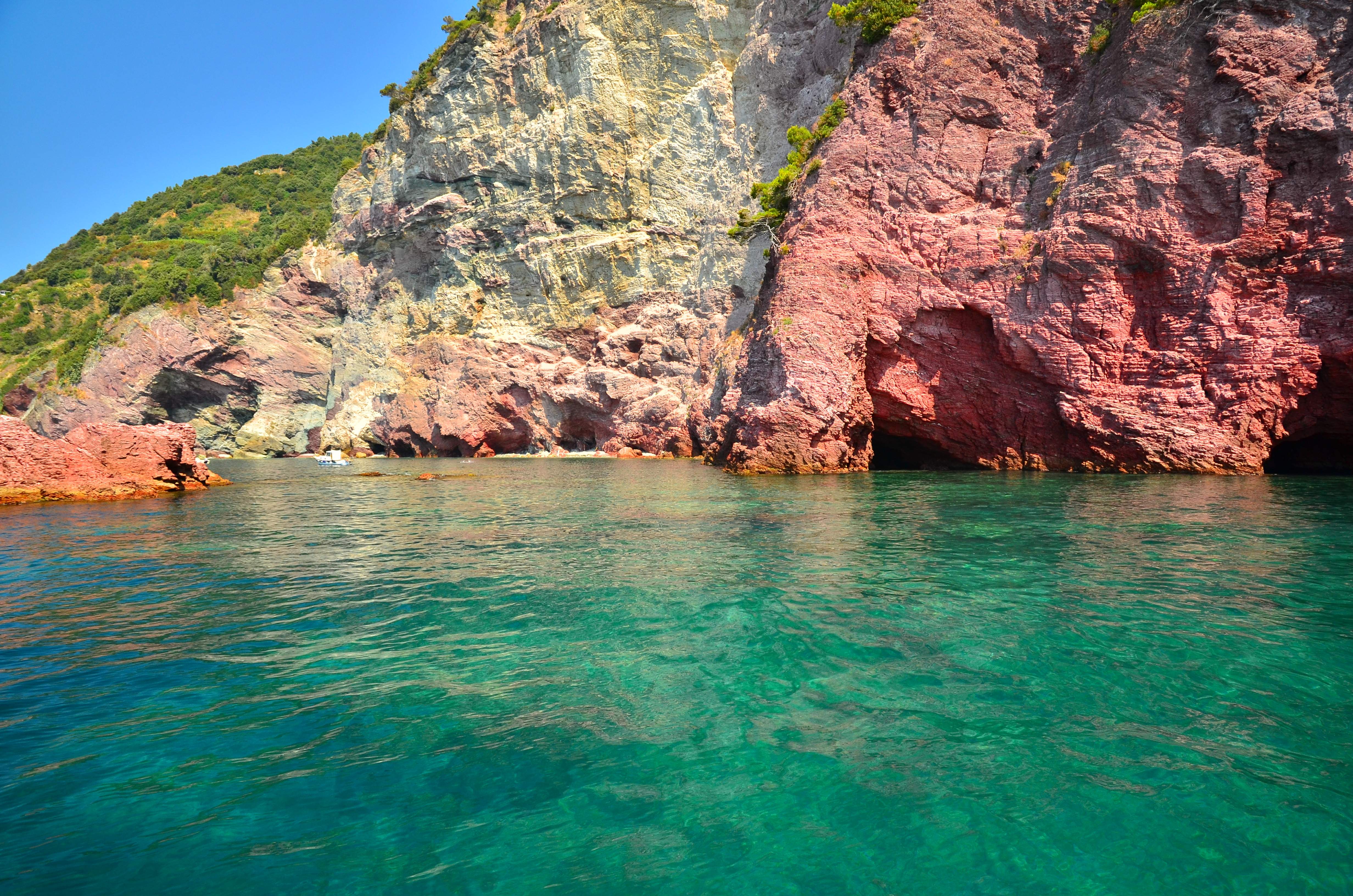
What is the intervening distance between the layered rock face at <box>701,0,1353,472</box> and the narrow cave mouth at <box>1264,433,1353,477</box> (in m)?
0.07

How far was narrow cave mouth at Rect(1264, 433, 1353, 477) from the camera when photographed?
2152 centimetres

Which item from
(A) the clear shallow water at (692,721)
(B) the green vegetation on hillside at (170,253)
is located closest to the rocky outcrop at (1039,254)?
(A) the clear shallow water at (692,721)

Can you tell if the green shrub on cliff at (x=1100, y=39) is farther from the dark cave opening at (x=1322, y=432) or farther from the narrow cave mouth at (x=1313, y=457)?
the narrow cave mouth at (x=1313, y=457)

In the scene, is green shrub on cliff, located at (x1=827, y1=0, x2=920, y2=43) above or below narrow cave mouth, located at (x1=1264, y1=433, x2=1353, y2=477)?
above

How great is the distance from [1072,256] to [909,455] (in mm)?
9819

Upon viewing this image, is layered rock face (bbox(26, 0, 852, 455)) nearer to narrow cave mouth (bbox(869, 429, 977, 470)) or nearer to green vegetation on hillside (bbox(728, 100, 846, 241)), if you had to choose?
green vegetation on hillside (bbox(728, 100, 846, 241))

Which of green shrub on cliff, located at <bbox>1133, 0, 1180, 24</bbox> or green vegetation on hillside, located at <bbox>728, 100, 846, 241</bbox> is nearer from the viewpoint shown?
green shrub on cliff, located at <bbox>1133, 0, 1180, 24</bbox>

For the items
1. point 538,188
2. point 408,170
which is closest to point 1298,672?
point 538,188

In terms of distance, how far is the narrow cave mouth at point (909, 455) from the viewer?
26344mm

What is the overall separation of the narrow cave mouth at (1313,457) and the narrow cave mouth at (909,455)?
879cm

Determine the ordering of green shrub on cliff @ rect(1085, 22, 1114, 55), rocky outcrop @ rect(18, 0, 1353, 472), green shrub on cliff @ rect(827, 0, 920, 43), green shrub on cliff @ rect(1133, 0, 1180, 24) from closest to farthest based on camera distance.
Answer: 1. rocky outcrop @ rect(18, 0, 1353, 472)
2. green shrub on cliff @ rect(1133, 0, 1180, 24)
3. green shrub on cliff @ rect(1085, 22, 1114, 55)
4. green shrub on cliff @ rect(827, 0, 920, 43)

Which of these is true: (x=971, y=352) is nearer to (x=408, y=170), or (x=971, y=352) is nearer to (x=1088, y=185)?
(x=1088, y=185)

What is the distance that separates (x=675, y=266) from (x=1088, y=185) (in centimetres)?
2787

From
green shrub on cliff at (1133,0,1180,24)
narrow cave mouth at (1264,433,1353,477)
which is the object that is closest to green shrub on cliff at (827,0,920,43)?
green shrub on cliff at (1133,0,1180,24)
